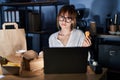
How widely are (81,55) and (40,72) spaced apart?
1.14 ft

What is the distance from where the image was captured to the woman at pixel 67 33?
2.29 m

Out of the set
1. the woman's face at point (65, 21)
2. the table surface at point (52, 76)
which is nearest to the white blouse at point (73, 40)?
the woman's face at point (65, 21)

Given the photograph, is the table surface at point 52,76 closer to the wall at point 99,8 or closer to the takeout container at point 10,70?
the takeout container at point 10,70

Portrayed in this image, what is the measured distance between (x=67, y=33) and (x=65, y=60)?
866 millimetres

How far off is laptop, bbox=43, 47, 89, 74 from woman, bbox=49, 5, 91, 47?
0.67 m

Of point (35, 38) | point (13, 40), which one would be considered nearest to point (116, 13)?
point (35, 38)

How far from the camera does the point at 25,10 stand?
11.9 feet

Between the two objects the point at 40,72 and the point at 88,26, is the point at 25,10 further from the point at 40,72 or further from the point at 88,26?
the point at 40,72

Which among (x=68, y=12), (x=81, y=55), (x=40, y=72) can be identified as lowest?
(x=40, y=72)

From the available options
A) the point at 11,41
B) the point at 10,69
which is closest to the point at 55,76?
the point at 10,69

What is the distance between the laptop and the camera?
1550 mm

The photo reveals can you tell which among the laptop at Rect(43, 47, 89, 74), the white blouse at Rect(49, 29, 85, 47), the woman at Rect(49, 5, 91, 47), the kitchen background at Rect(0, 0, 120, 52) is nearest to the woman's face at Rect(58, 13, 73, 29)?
the woman at Rect(49, 5, 91, 47)

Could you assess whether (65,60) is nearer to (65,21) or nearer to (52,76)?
(52,76)

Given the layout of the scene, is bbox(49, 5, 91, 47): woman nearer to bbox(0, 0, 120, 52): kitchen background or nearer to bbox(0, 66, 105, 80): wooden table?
bbox(0, 66, 105, 80): wooden table
